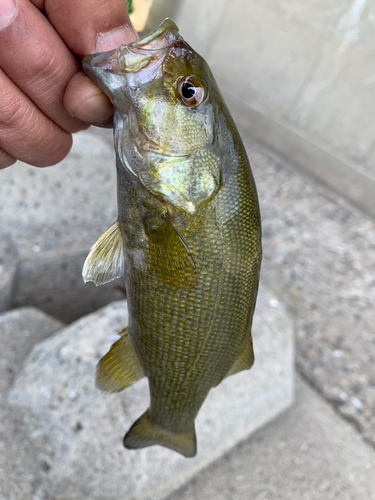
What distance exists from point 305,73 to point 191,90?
312 cm

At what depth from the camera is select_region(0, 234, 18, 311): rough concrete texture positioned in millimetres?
1896

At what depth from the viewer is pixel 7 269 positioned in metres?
1.92

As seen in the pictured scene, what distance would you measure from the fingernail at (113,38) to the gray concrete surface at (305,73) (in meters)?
2.89

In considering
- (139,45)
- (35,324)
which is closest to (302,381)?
(35,324)

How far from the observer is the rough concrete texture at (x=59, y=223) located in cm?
205

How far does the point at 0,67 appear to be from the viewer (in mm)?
944

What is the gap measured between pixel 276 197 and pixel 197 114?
2.60 meters

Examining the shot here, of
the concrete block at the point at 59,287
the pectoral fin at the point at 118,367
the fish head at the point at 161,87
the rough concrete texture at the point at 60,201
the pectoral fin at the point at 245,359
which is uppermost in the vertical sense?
the fish head at the point at 161,87

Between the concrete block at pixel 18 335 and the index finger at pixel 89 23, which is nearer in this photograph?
the index finger at pixel 89 23

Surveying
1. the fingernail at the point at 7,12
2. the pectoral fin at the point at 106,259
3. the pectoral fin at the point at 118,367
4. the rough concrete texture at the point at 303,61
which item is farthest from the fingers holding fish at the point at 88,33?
the rough concrete texture at the point at 303,61

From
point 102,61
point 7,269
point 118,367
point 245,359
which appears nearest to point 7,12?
point 102,61

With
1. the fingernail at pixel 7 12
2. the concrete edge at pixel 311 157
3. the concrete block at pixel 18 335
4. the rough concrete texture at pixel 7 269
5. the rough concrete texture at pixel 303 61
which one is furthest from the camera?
the concrete edge at pixel 311 157

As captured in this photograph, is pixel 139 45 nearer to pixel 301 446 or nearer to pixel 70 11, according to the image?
pixel 70 11

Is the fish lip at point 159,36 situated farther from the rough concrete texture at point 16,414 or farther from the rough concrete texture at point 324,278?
the rough concrete texture at point 324,278
